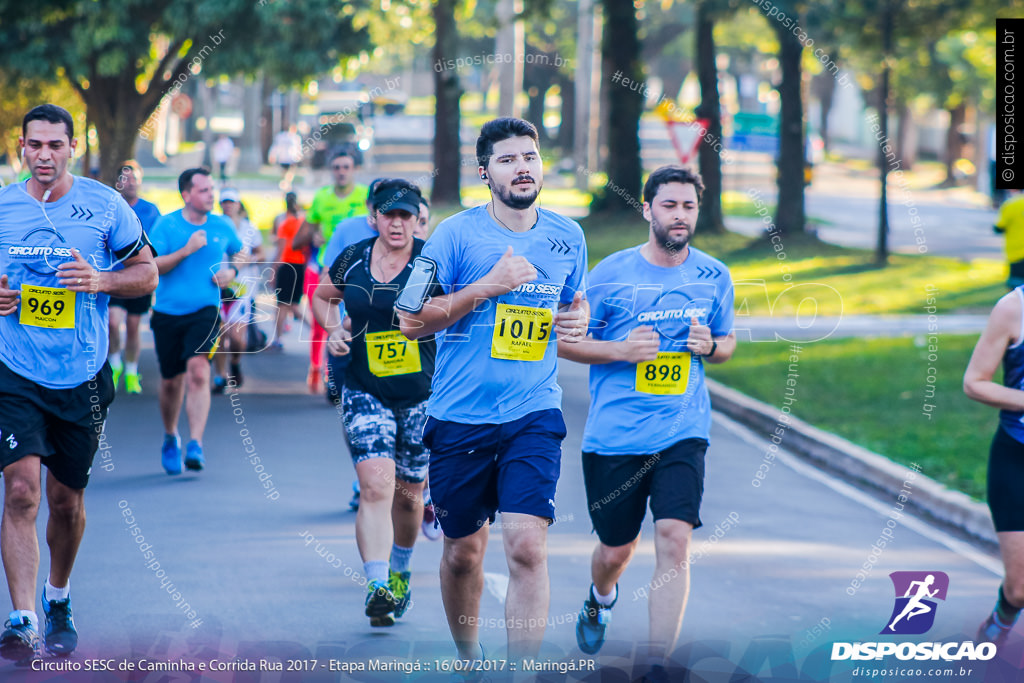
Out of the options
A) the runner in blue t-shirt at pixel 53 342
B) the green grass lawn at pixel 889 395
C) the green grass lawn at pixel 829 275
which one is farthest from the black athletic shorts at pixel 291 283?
the runner in blue t-shirt at pixel 53 342

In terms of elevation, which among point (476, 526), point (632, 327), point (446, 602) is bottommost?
point (446, 602)

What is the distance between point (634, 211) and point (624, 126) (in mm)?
2048

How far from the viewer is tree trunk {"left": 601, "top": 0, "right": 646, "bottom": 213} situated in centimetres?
2889

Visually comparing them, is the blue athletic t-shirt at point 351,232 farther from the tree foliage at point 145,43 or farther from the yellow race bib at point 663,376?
the tree foliage at point 145,43

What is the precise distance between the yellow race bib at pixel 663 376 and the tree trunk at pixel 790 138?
22.6m

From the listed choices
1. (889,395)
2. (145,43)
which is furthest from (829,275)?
(145,43)

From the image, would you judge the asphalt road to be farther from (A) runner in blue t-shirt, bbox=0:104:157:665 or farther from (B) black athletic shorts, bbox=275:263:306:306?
(B) black athletic shorts, bbox=275:263:306:306

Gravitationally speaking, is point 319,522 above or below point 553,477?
below

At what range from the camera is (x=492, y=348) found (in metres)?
5.07

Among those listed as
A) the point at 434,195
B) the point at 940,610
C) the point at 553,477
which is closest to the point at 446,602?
the point at 553,477

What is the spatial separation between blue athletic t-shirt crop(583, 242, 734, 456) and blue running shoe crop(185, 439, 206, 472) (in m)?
4.47

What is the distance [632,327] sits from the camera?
573 centimetres

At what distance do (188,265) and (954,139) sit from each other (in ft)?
183

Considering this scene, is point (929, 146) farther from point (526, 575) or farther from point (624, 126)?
point (526, 575)
